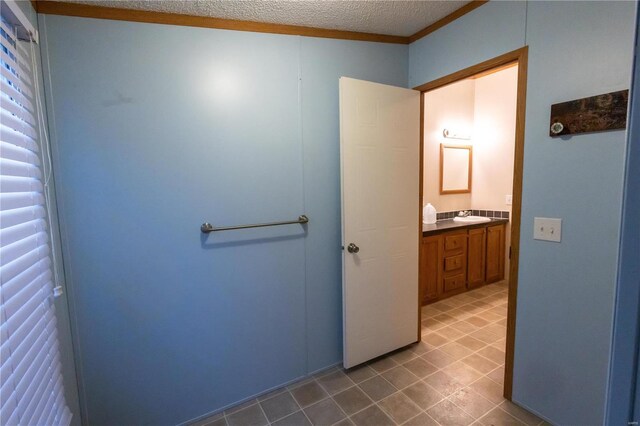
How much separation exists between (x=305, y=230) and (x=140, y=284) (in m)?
1.01

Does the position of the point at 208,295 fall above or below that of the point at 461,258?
above

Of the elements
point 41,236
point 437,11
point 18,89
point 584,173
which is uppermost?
point 437,11

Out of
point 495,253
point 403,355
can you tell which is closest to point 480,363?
point 403,355

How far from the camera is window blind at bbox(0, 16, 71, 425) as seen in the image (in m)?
0.90

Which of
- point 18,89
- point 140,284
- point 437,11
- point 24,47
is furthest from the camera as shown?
point 437,11

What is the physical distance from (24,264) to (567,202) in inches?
93.3

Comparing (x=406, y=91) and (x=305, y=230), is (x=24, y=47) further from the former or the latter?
(x=406, y=91)

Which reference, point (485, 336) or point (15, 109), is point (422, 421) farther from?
point (15, 109)

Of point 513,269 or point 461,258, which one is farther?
point 461,258

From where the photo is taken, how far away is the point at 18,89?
114 cm

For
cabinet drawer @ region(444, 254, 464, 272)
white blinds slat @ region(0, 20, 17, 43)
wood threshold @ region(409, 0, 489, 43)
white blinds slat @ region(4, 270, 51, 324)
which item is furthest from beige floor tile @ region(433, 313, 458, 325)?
white blinds slat @ region(0, 20, 17, 43)

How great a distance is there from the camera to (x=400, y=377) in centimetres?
208

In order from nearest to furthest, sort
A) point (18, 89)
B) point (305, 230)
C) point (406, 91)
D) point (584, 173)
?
point (18, 89) → point (584, 173) → point (305, 230) → point (406, 91)

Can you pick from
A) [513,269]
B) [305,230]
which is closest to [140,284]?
[305,230]
